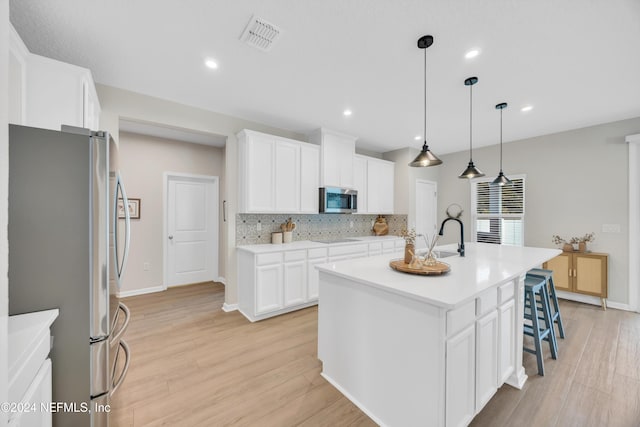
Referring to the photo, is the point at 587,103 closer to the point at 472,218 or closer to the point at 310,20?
the point at 472,218

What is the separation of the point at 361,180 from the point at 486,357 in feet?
11.3

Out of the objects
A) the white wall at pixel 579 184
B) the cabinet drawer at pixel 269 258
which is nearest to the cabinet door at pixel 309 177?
the cabinet drawer at pixel 269 258

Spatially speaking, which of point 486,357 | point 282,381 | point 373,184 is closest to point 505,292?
point 486,357

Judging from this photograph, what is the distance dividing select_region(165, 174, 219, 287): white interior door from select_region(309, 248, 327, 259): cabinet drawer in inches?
95.4

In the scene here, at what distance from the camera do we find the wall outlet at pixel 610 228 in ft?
11.7

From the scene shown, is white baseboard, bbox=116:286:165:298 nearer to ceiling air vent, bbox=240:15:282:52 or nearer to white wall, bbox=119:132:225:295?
white wall, bbox=119:132:225:295

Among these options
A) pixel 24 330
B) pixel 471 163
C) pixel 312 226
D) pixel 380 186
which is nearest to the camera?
pixel 24 330

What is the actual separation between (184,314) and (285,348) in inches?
65.8

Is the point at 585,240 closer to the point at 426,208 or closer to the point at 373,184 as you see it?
the point at 426,208

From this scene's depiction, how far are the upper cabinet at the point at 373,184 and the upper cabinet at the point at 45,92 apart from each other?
3.58 m

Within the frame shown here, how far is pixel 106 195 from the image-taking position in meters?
1.23

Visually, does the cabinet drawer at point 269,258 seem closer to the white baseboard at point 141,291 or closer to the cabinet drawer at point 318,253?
the cabinet drawer at point 318,253

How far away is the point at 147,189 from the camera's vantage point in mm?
4215

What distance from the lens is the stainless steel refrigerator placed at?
1.09m
